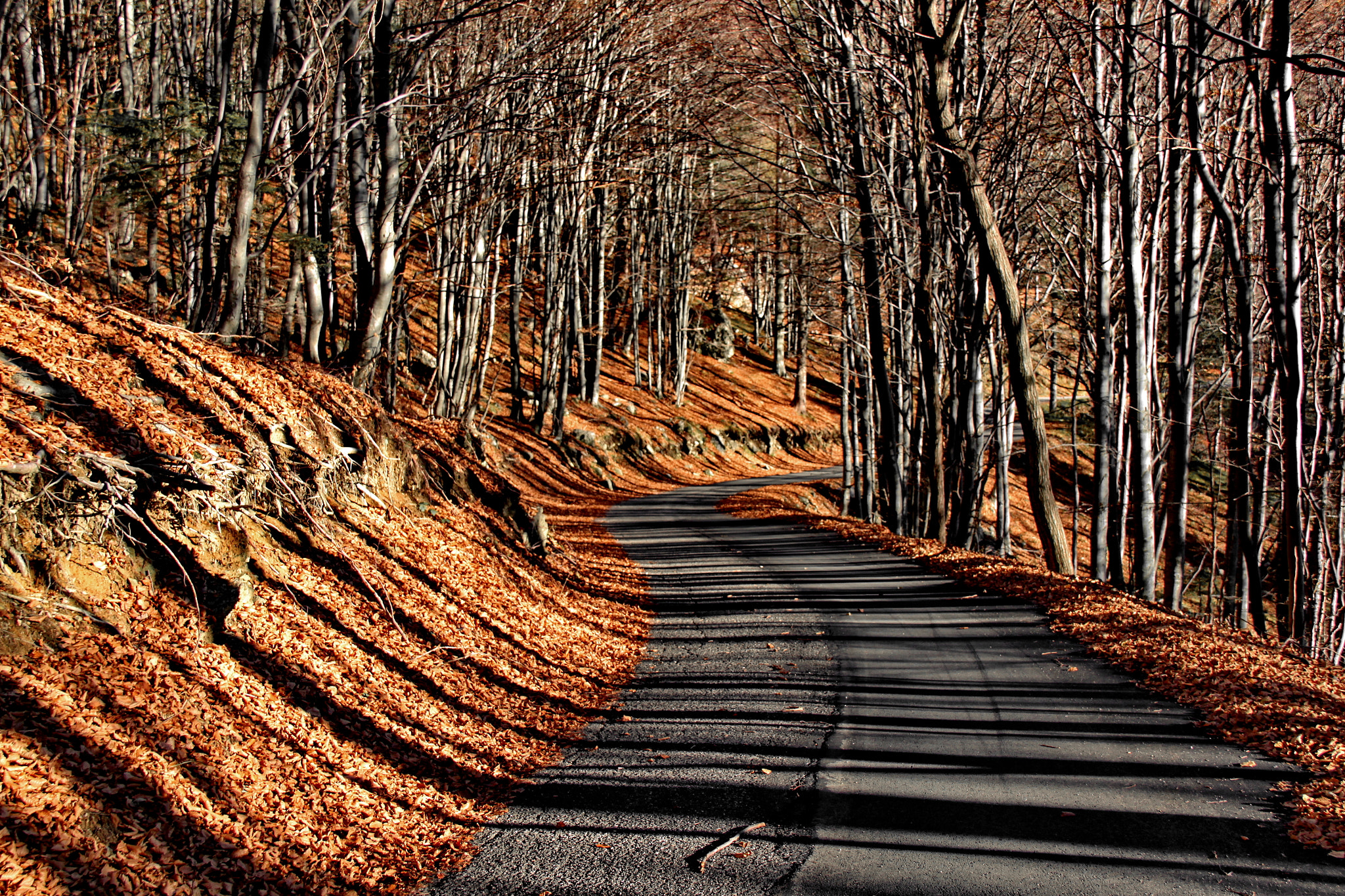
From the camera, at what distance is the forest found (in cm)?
1005

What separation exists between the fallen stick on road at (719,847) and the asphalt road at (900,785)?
0.04 metres

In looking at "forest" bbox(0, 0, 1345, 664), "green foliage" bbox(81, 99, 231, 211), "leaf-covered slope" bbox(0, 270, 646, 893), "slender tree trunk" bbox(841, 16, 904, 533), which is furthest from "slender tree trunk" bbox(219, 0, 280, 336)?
"slender tree trunk" bbox(841, 16, 904, 533)

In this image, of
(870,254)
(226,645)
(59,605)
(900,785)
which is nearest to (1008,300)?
(870,254)

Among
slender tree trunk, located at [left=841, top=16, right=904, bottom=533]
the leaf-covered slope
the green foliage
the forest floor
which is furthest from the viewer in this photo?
slender tree trunk, located at [left=841, top=16, right=904, bottom=533]

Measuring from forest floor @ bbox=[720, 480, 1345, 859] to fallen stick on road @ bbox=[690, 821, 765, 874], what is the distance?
2756 mm

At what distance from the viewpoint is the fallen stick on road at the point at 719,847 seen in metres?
4.39

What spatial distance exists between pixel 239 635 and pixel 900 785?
4.38 m

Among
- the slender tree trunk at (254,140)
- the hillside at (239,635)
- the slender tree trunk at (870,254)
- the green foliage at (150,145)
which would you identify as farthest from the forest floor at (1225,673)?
the green foliage at (150,145)

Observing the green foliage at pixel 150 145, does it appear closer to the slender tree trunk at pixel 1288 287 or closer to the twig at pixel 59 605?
the twig at pixel 59 605

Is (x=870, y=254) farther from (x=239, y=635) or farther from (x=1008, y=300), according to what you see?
(x=239, y=635)

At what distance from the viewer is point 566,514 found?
1878 centimetres

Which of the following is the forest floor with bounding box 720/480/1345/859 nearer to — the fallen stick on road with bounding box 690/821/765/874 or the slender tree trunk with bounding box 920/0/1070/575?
the slender tree trunk with bounding box 920/0/1070/575

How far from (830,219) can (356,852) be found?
1551cm

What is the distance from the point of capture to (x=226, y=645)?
5.39 m
